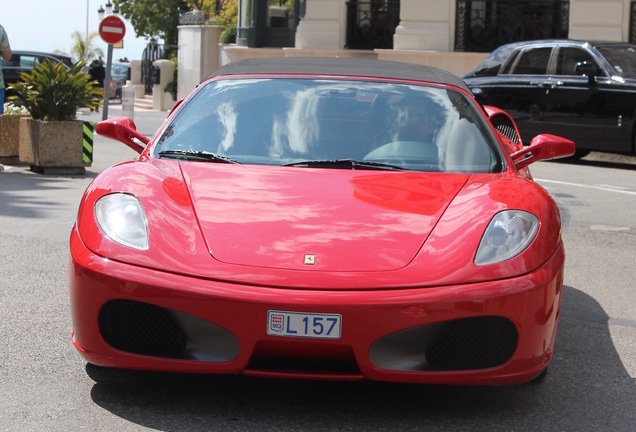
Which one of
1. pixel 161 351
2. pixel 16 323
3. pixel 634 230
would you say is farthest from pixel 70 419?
pixel 634 230

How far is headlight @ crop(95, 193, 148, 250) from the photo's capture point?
4.34 metres

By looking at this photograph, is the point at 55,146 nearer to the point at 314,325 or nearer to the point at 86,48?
the point at 314,325

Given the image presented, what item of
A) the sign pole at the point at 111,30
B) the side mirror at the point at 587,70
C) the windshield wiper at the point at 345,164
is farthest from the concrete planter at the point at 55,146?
the windshield wiper at the point at 345,164

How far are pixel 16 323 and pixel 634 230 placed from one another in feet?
18.2

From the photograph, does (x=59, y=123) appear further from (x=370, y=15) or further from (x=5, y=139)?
(x=370, y=15)

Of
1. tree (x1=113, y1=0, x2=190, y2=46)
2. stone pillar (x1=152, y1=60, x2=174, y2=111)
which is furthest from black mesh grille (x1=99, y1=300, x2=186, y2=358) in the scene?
tree (x1=113, y1=0, x2=190, y2=46)

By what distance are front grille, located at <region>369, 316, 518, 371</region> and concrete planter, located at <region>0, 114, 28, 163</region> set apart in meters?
11.1

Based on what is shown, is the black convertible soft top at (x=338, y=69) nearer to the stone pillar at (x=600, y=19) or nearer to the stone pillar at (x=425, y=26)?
the stone pillar at (x=600, y=19)

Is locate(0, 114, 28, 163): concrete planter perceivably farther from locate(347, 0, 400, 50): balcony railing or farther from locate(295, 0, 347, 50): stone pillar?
locate(347, 0, 400, 50): balcony railing

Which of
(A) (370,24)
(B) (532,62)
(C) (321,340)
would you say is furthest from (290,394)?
(A) (370,24)

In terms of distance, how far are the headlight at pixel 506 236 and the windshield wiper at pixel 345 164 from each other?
763mm

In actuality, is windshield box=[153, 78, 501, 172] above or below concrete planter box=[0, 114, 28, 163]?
above

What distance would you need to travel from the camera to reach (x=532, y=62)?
16.7m

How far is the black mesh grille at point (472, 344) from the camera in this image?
4.13 m
